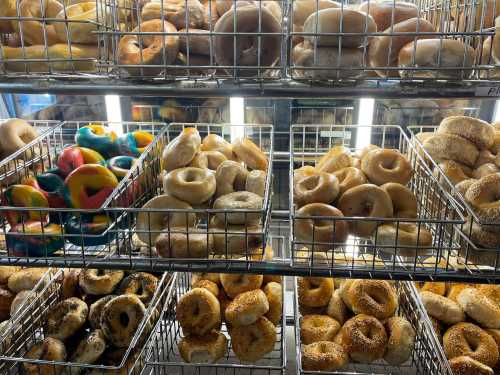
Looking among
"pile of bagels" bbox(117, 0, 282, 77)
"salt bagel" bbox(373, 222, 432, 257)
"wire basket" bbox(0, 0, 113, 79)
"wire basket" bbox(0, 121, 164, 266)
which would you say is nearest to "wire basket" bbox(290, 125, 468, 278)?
"salt bagel" bbox(373, 222, 432, 257)

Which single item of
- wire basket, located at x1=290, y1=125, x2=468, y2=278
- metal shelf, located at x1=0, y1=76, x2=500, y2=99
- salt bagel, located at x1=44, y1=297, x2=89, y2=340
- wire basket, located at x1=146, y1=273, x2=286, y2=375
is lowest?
wire basket, located at x1=146, y1=273, x2=286, y2=375

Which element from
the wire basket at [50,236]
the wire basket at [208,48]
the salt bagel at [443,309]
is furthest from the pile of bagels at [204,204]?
the salt bagel at [443,309]

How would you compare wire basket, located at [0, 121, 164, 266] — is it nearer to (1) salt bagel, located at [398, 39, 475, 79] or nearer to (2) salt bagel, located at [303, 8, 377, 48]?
(2) salt bagel, located at [303, 8, 377, 48]

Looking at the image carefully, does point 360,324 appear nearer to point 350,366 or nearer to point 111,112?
point 350,366

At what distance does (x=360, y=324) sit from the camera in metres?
1.28

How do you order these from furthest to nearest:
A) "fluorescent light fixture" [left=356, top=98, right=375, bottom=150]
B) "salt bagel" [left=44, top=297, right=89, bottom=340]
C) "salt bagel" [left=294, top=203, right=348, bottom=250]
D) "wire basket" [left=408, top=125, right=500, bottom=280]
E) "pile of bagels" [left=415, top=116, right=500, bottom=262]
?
"fluorescent light fixture" [left=356, top=98, right=375, bottom=150] < "salt bagel" [left=44, top=297, right=89, bottom=340] < "pile of bagels" [left=415, top=116, right=500, bottom=262] < "salt bagel" [left=294, top=203, right=348, bottom=250] < "wire basket" [left=408, top=125, right=500, bottom=280]

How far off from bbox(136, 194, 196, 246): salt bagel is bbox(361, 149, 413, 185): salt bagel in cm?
46

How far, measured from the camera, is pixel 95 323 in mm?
1332

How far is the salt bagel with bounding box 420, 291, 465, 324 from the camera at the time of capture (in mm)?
1308

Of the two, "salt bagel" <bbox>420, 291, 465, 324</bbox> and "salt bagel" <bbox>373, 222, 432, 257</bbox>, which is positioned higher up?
"salt bagel" <bbox>373, 222, 432, 257</bbox>

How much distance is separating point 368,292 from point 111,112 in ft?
4.86

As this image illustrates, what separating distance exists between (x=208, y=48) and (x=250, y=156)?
13.7 inches

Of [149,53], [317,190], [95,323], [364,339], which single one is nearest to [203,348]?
[95,323]

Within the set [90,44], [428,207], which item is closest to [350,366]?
[428,207]
